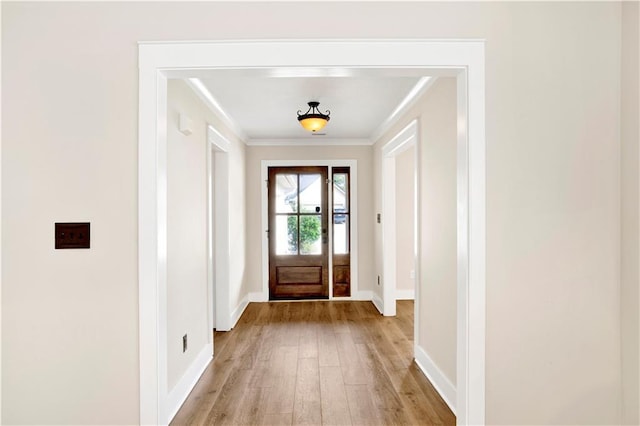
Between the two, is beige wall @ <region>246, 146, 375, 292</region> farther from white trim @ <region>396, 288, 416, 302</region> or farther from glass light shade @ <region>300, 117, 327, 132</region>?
glass light shade @ <region>300, 117, 327, 132</region>

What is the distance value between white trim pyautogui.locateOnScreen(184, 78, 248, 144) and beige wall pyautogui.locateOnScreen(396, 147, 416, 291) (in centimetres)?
242

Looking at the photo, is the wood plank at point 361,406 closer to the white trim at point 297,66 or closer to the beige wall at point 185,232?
the white trim at point 297,66

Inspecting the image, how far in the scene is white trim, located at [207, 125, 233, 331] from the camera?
3869 mm

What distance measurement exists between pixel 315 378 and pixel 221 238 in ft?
6.14

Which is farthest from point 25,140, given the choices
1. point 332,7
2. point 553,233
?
point 553,233

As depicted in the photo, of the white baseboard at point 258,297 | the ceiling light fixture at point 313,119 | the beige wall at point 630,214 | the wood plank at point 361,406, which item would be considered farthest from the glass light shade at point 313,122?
the white baseboard at point 258,297

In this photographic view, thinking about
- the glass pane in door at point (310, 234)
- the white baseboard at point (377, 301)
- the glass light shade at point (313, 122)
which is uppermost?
the glass light shade at point (313, 122)

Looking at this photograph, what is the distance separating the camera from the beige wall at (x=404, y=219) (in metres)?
5.31

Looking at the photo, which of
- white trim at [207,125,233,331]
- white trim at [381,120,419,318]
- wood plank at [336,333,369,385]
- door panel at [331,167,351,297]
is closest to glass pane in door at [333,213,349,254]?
door panel at [331,167,351,297]

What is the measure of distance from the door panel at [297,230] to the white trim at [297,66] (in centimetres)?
352

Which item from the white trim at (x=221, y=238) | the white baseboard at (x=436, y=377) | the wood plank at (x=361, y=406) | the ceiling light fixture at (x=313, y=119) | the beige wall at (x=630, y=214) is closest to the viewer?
the beige wall at (x=630, y=214)

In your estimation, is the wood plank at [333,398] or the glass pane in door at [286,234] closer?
the wood plank at [333,398]

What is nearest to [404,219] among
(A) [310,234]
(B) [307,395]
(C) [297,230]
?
(A) [310,234]

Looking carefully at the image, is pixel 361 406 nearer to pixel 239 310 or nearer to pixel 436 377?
pixel 436 377
